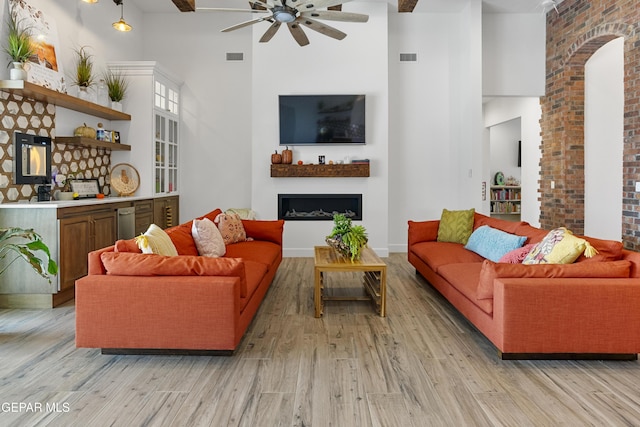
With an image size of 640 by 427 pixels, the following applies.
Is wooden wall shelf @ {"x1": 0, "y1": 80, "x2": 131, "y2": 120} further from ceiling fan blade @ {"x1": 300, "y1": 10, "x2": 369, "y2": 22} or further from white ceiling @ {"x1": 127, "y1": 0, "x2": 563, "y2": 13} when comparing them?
ceiling fan blade @ {"x1": 300, "y1": 10, "x2": 369, "y2": 22}

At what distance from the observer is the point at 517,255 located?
3451mm

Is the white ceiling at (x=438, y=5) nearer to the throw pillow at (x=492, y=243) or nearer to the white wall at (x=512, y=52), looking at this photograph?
the white wall at (x=512, y=52)

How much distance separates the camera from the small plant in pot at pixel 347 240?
3.76 meters

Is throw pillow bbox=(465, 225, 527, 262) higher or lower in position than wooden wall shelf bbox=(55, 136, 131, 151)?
lower

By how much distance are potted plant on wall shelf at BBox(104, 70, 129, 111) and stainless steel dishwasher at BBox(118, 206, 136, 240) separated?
151cm

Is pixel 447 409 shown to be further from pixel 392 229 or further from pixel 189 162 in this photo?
pixel 189 162

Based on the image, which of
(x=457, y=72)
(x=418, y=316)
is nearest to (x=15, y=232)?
(x=418, y=316)

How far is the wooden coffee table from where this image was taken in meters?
3.56

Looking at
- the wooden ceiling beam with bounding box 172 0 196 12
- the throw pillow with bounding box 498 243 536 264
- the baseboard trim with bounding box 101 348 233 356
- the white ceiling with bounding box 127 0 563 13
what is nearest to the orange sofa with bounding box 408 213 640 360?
the throw pillow with bounding box 498 243 536 264

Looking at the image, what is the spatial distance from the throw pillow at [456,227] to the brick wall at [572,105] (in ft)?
6.11

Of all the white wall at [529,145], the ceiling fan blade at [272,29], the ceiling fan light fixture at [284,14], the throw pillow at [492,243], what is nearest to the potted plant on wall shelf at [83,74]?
the ceiling fan blade at [272,29]

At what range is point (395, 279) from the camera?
5074mm

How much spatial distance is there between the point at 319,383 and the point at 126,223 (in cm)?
371

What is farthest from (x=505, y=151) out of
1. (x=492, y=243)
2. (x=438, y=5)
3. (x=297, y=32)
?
(x=297, y=32)
